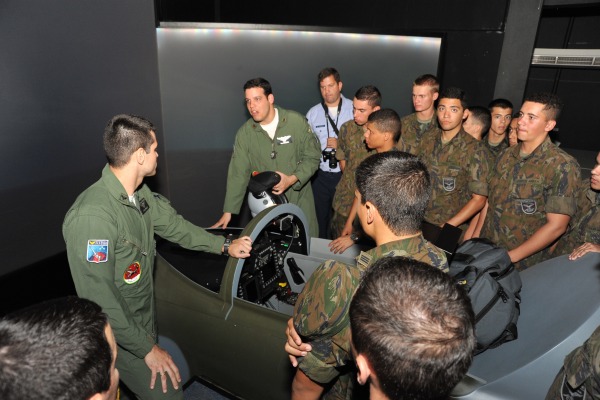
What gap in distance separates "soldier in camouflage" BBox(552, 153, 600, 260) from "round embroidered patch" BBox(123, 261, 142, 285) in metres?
2.15

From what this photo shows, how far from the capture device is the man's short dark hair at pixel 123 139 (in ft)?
5.16

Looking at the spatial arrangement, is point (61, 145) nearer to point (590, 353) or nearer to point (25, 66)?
point (25, 66)

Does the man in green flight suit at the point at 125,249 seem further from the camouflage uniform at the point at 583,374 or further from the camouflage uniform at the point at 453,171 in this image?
the camouflage uniform at the point at 453,171

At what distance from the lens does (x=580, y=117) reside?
18.3 ft

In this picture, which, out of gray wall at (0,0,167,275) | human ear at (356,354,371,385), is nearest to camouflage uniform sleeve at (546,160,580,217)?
human ear at (356,354,371,385)

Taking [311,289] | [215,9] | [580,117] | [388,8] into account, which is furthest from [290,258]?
[580,117]

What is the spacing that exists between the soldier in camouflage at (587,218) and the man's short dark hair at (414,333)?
170 centimetres

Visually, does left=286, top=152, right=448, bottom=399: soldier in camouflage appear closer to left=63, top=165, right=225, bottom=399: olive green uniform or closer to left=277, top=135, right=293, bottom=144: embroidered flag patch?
left=63, top=165, right=225, bottom=399: olive green uniform

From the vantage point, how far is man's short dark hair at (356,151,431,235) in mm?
1258

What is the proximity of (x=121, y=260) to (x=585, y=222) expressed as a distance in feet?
7.87

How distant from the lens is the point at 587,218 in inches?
85.4

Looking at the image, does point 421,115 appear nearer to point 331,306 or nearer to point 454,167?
point 454,167

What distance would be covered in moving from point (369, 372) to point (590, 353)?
0.69 m

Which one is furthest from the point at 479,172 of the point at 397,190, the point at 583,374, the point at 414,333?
the point at 414,333
